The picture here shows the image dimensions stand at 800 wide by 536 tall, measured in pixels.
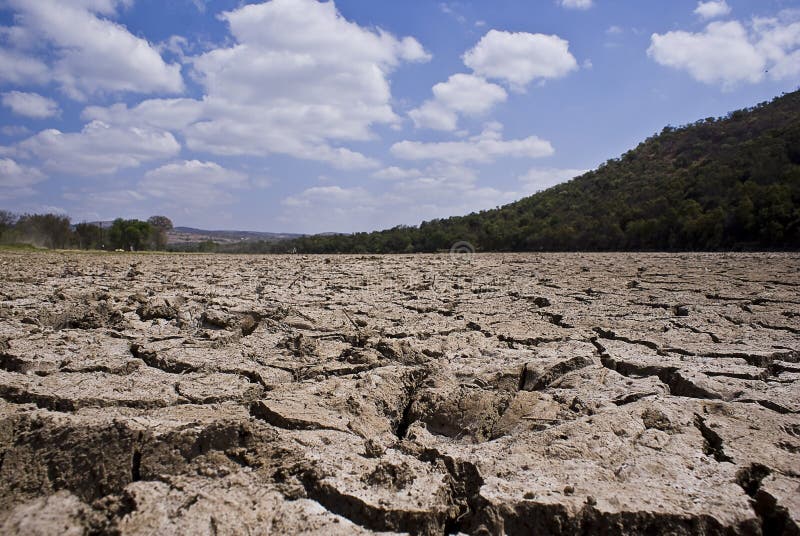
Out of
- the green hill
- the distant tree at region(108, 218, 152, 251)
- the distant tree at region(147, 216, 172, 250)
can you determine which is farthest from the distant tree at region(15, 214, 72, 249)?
the green hill

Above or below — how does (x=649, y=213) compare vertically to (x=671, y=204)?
below

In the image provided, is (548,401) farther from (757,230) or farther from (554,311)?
(757,230)

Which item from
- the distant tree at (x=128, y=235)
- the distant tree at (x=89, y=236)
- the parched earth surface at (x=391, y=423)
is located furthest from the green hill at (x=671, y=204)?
the parched earth surface at (x=391, y=423)

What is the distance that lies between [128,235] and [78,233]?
313 centimetres

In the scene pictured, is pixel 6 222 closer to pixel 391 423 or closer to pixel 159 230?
pixel 159 230

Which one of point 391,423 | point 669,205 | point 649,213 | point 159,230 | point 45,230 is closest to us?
point 391,423

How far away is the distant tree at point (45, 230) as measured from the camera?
24438mm

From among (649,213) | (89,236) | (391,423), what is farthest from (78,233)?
(391,423)

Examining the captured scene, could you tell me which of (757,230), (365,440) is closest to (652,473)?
(365,440)

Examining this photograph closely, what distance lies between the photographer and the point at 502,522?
5.35ft

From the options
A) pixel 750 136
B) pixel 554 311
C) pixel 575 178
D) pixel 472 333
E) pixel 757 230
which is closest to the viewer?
pixel 472 333

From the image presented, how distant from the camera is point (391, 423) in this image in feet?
8.13

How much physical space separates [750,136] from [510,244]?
18.6 metres

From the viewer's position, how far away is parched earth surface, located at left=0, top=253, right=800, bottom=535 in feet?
Answer: 5.44
